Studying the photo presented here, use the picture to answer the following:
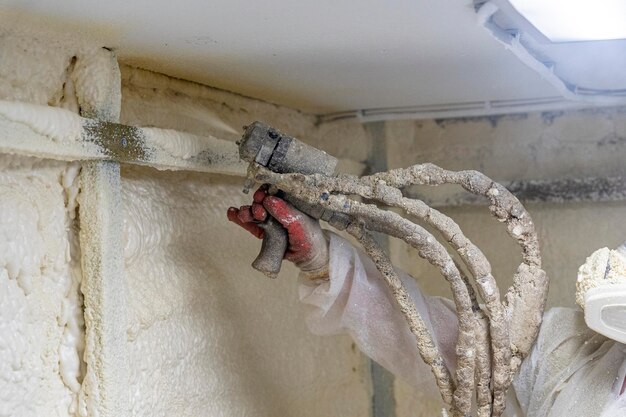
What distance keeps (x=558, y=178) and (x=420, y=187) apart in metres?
0.34

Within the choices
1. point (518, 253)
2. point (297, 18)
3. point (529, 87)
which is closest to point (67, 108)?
point (297, 18)

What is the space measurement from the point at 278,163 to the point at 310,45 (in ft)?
0.61

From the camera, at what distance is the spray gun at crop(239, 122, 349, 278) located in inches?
47.3

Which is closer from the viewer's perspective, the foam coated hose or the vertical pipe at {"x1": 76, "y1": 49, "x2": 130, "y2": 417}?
the vertical pipe at {"x1": 76, "y1": 49, "x2": 130, "y2": 417}

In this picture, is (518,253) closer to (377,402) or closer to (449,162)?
(449,162)

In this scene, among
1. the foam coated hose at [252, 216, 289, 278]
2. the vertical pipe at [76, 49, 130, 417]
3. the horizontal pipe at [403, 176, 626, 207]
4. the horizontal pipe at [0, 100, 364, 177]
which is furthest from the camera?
the horizontal pipe at [403, 176, 626, 207]

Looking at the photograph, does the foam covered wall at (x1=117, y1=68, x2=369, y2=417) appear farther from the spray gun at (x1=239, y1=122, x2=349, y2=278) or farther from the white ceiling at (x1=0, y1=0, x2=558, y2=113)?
the spray gun at (x1=239, y1=122, x2=349, y2=278)

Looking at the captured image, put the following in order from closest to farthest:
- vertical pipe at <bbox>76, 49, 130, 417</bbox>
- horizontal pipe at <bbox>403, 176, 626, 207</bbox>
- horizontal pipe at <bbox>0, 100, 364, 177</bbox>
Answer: horizontal pipe at <bbox>0, 100, 364, 177</bbox> < vertical pipe at <bbox>76, 49, 130, 417</bbox> < horizontal pipe at <bbox>403, 176, 626, 207</bbox>

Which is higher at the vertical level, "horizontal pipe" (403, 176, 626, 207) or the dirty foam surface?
"horizontal pipe" (403, 176, 626, 207)

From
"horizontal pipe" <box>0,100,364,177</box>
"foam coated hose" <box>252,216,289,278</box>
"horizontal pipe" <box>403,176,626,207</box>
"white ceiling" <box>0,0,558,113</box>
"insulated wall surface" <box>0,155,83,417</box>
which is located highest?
"horizontal pipe" <box>403,176,626,207</box>

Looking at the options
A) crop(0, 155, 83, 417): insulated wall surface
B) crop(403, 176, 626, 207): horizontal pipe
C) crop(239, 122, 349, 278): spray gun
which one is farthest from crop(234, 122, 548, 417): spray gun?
crop(403, 176, 626, 207): horizontal pipe

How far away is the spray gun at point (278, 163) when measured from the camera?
3.94 feet

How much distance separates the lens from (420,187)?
2.03m

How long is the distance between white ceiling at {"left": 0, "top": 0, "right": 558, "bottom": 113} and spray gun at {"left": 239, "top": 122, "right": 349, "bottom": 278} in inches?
5.5
